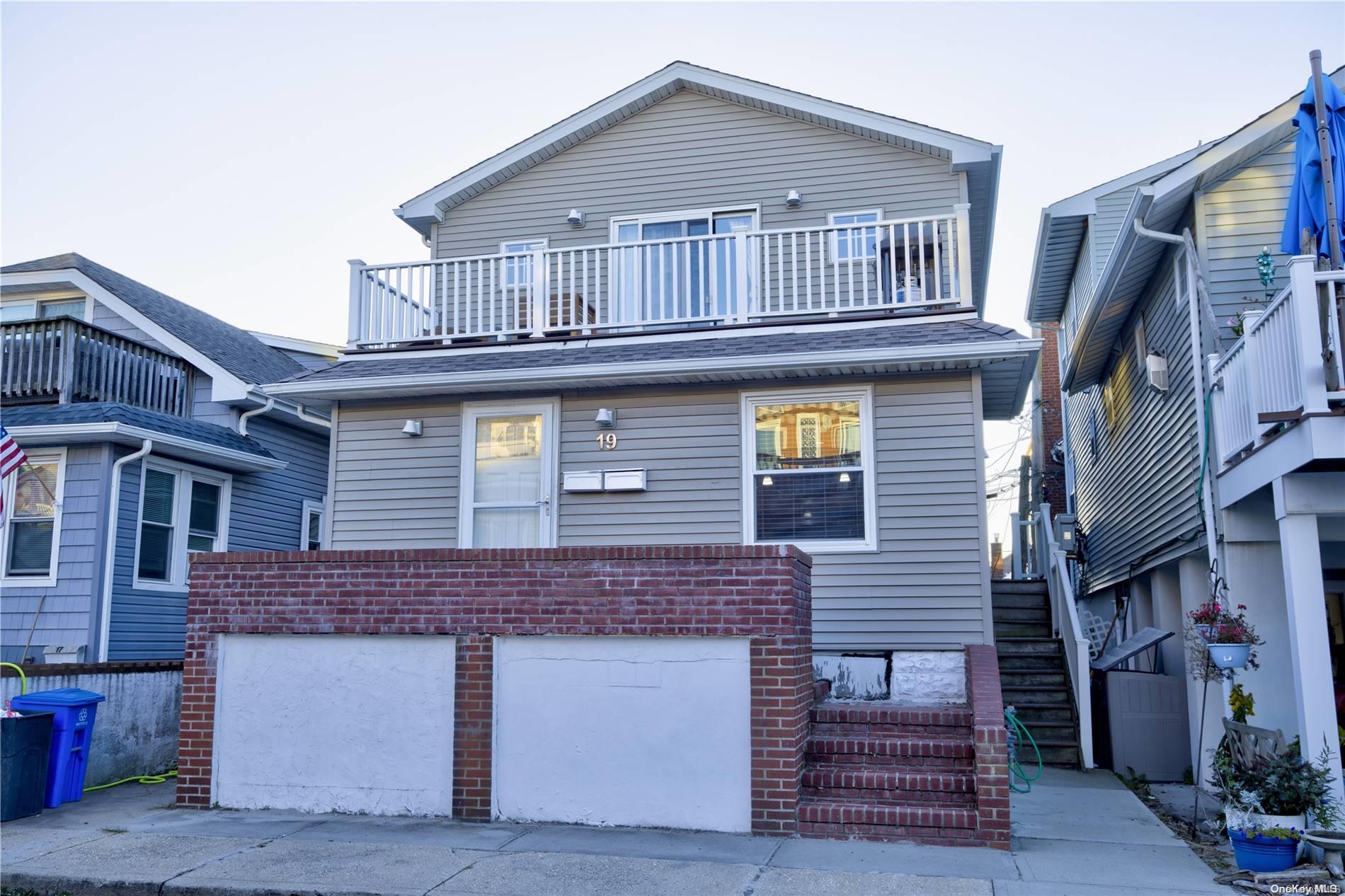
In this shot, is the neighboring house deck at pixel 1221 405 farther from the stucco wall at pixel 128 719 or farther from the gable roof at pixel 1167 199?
the stucco wall at pixel 128 719

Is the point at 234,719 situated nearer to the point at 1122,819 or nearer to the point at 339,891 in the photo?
the point at 339,891

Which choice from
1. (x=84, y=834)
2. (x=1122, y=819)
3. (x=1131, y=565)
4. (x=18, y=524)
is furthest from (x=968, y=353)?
(x=18, y=524)

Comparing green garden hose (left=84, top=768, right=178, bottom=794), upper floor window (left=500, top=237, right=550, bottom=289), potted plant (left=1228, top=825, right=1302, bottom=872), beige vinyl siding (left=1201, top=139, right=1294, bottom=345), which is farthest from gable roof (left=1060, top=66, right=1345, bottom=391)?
green garden hose (left=84, top=768, right=178, bottom=794)

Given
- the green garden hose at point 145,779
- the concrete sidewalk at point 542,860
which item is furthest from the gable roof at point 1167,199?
the green garden hose at point 145,779

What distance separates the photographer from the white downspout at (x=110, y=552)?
1265 centimetres

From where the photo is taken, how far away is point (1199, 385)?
9945mm

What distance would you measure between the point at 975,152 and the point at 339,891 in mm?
9291

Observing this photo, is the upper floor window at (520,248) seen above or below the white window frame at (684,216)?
below

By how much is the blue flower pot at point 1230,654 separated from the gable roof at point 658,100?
592 cm

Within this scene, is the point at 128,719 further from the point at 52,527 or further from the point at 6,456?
the point at 52,527

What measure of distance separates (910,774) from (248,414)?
35.8ft

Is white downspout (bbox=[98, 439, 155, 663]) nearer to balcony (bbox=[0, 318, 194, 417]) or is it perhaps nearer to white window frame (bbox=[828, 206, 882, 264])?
balcony (bbox=[0, 318, 194, 417])

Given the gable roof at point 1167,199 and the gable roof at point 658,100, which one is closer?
the gable roof at point 1167,199

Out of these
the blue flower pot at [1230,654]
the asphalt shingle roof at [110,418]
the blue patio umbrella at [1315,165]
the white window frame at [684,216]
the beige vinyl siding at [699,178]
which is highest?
the beige vinyl siding at [699,178]
